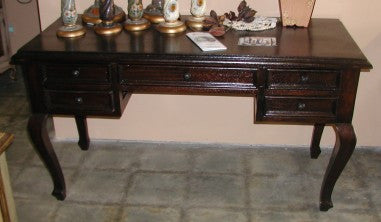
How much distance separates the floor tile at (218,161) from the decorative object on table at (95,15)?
936mm

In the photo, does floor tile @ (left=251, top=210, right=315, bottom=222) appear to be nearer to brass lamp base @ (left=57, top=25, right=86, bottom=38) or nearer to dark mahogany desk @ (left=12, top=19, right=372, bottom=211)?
dark mahogany desk @ (left=12, top=19, right=372, bottom=211)

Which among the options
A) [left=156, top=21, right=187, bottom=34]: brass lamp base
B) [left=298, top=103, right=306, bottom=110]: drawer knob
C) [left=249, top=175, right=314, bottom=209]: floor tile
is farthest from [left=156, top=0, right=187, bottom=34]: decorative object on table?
[left=249, top=175, right=314, bottom=209]: floor tile

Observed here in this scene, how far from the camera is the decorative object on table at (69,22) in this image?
2.36 m

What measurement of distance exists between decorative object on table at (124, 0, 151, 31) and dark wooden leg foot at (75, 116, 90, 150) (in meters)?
0.75

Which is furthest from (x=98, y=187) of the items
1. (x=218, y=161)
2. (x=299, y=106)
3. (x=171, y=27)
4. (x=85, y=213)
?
(x=299, y=106)

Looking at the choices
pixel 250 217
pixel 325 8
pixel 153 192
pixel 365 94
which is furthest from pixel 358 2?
pixel 153 192

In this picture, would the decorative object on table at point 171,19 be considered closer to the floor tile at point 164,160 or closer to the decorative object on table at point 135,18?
the decorative object on table at point 135,18

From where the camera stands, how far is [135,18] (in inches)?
97.0

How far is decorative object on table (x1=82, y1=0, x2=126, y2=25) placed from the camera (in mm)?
2502

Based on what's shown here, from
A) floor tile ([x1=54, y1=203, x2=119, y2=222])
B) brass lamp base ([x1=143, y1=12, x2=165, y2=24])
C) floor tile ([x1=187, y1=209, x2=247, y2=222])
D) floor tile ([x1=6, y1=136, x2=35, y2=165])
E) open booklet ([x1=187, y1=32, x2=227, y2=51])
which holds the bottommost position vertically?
floor tile ([x1=6, y1=136, x2=35, y2=165])

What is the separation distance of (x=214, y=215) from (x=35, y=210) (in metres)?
0.90

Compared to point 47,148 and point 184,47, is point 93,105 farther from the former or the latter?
point 184,47

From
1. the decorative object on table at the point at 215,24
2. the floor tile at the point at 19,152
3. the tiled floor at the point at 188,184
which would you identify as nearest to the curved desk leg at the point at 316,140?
the tiled floor at the point at 188,184

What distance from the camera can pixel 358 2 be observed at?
8.68 ft
